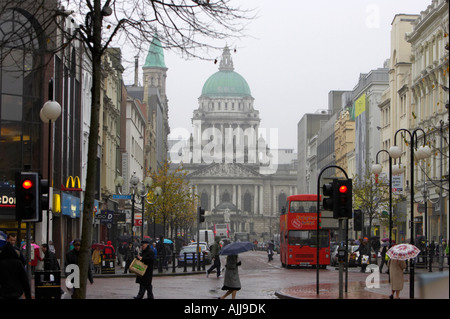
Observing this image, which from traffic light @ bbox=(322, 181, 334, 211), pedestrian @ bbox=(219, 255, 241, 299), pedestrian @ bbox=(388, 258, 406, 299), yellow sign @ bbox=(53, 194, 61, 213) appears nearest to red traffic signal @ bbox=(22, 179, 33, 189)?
pedestrian @ bbox=(219, 255, 241, 299)

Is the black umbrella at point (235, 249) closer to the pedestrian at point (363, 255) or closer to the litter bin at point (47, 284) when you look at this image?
the litter bin at point (47, 284)

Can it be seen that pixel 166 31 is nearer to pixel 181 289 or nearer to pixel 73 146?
pixel 181 289

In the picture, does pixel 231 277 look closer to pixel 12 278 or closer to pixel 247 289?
pixel 247 289

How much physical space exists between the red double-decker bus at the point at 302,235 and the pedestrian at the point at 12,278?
30.2 meters

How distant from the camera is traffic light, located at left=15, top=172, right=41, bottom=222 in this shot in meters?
17.9

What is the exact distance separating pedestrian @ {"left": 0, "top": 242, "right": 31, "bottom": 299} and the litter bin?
221cm

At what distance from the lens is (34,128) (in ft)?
123

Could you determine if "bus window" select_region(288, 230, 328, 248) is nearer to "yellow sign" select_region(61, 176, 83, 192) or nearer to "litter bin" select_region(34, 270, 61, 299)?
"yellow sign" select_region(61, 176, 83, 192)

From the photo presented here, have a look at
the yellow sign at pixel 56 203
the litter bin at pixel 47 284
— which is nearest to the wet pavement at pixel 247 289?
the yellow sign at pixel 56 203

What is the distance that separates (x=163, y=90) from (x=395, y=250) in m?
149

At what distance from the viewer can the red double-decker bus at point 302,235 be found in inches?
1820

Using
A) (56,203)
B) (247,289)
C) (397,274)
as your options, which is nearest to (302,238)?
(56,203)

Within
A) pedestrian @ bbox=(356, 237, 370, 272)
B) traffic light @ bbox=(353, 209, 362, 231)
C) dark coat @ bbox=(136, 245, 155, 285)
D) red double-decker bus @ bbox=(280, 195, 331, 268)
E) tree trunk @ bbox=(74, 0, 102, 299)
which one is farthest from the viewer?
red double-decker bus @ bbox=(280, 195, 331, 268)
